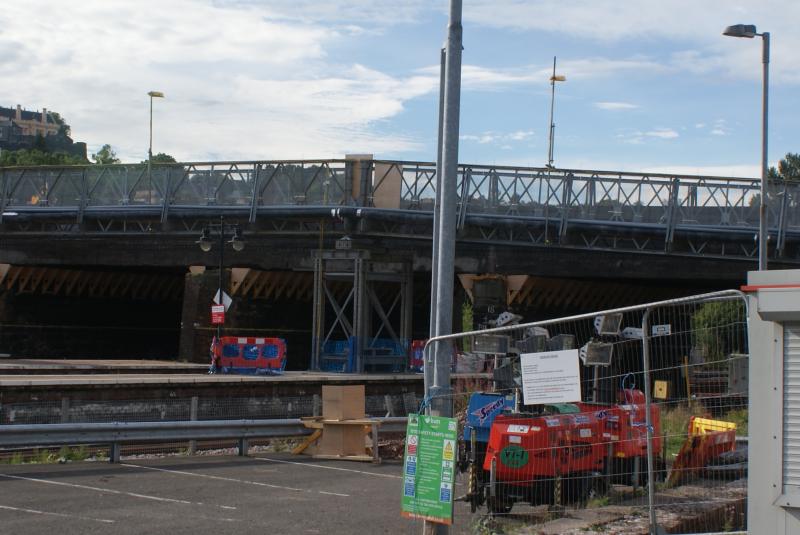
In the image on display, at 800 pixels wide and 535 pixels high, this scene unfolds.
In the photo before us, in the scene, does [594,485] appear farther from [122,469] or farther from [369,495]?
[122,469]

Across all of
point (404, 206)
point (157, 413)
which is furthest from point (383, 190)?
point (157, 413)

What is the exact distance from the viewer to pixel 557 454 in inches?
459

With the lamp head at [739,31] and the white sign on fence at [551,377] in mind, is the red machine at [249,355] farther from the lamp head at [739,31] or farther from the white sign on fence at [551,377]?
the white sign on fence at [551,377]

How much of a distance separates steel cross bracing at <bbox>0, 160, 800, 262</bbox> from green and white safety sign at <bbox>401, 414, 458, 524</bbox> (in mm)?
29659

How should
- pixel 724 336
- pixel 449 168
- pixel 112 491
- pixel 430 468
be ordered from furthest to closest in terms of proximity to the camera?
1. pixel 112 491
2. pixel 449 168
3. pixel 430 468
4. pixel 724 336

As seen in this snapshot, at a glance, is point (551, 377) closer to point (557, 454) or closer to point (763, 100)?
point (557, 454)

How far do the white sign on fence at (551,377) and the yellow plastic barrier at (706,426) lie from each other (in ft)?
3.55

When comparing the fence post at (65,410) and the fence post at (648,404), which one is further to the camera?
the fence post at (65,410)

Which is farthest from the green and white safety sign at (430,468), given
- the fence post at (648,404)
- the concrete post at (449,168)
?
the fence post at (648,404)

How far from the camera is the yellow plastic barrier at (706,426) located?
9.25 m

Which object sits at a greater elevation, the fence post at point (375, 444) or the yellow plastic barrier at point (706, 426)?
the yellow plastic barrier at point (706, 426)

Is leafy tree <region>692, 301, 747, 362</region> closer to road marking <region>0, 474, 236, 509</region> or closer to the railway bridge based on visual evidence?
road marking <region>0, 474, 236, 509</region>

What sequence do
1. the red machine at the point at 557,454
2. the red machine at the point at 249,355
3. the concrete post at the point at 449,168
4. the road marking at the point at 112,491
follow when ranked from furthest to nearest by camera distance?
the red machine at the point at 249,355, the road marking at the point at 112,491, the concrete post at the point at 449,168, the red machine at the point at 557,454

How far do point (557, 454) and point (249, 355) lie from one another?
27546mm
